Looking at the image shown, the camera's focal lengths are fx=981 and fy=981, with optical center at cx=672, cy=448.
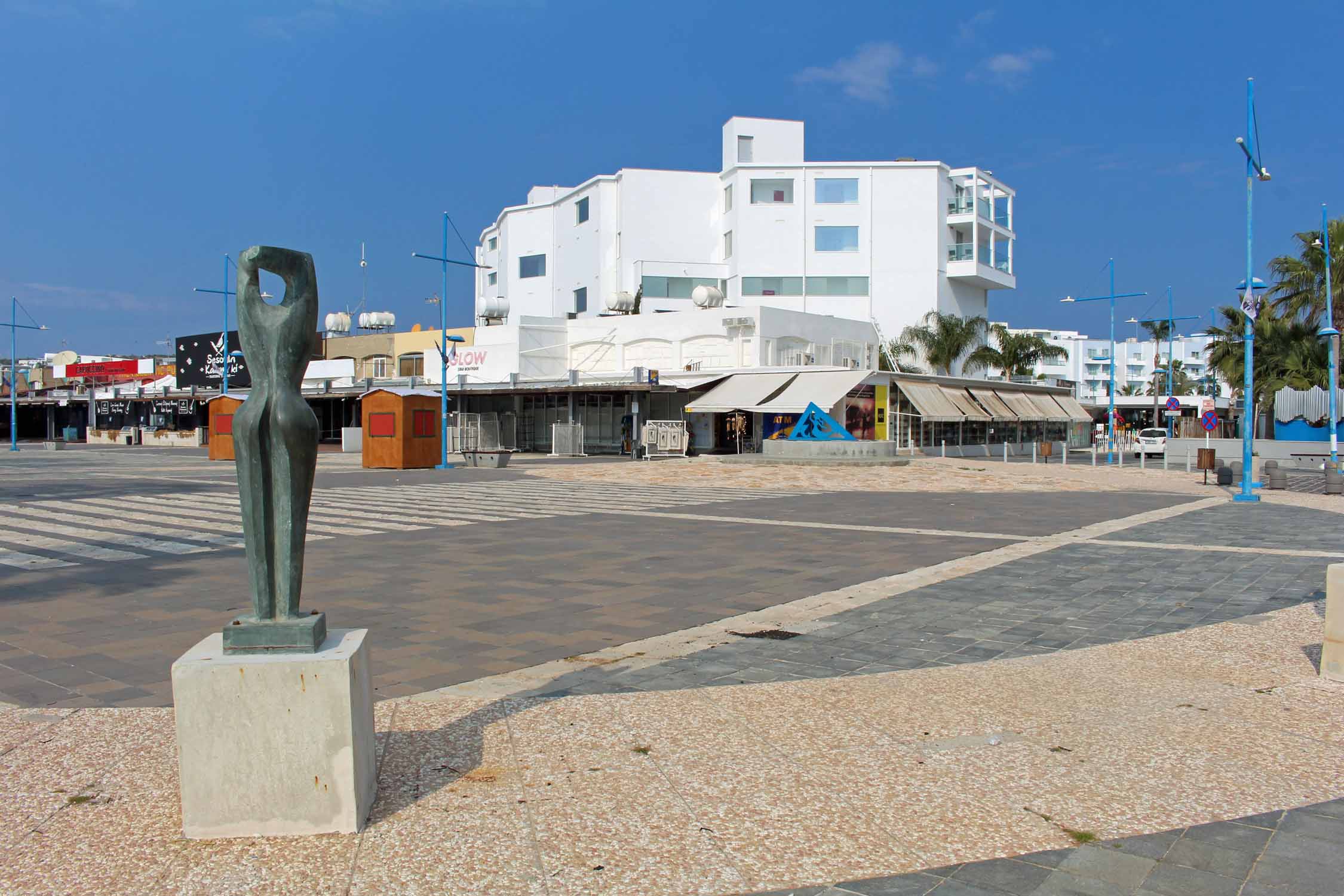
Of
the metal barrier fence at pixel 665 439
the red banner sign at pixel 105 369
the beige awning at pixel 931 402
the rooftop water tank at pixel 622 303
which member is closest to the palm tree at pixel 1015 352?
the beige awning at pixel 931 402

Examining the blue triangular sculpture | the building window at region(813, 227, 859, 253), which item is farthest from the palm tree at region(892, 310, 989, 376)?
the blue triangular sculpture

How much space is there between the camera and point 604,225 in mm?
58406

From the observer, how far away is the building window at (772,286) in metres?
55.3

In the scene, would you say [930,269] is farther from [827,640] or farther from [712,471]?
[827,640]

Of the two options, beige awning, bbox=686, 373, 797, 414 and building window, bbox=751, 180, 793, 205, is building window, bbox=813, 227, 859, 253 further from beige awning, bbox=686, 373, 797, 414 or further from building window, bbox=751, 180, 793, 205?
beige awning, bbox=686, 373, 797, 414

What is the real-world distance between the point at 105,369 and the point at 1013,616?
84.5 meters

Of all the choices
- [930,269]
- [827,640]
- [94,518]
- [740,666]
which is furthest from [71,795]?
[930,269]

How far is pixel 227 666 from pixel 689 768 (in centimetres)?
194

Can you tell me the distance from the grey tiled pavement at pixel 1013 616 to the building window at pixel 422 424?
22.0 meters

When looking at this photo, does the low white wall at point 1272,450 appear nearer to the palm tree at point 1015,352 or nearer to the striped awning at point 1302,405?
the striped awning at point 1302,405

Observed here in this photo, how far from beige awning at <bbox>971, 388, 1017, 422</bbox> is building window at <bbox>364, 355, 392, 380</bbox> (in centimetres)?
2959

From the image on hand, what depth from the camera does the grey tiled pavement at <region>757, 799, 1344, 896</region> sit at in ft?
10.8

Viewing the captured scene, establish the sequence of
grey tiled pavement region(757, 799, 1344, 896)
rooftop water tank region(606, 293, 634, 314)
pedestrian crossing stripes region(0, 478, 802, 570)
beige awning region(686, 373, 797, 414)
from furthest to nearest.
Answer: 1. rooftop water tank region(606, 293, 634, 314)
2. beige awning region(686, 373, 797, 414)
3. pedestrian crossing stripes region(0, 478, 802, 570)
4. grey tiled pavement region(757, 799, 1344, 896)

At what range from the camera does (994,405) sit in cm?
4584
